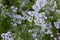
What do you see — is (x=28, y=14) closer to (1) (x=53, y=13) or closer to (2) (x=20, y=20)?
(2) (x=20, y=20)

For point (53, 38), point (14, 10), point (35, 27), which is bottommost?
point (53, 38)

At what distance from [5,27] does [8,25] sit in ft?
0.13

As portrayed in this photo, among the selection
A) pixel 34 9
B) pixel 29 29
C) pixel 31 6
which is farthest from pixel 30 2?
pixel 29 29

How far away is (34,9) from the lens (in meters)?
2.16

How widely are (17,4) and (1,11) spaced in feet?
0.67

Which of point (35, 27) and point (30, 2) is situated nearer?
point (35, 27)

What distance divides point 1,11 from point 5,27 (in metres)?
0.19

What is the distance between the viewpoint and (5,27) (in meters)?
2.20

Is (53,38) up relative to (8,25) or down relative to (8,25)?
down

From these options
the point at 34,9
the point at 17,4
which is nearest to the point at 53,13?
the point at 34,9

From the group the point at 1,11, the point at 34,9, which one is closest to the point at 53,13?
the point at 34,9

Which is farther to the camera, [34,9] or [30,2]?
[30,2]

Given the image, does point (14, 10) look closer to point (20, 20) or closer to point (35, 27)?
point (20, 20)

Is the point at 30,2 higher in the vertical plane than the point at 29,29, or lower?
Result: higher
